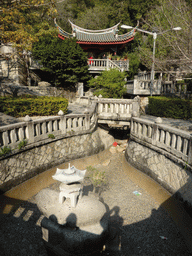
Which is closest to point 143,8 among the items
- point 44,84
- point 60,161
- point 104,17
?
point 104,17

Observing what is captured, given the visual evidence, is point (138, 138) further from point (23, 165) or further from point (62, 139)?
point (23, 165)

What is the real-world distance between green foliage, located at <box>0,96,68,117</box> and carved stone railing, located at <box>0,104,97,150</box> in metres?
2.19

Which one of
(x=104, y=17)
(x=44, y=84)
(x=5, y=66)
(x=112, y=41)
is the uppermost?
(x=104, y=17)

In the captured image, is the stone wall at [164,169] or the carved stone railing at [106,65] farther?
the carved stone railing at [106,65]

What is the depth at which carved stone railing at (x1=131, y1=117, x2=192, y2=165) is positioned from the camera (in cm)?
735

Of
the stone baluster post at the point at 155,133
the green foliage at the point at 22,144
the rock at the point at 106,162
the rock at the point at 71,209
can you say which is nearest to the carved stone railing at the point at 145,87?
the rock at the point at 106,162

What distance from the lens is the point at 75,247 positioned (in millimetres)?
4707

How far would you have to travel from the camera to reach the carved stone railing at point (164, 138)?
7.35 meters

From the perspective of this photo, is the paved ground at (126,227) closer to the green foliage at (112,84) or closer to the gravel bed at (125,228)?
the gravel bed at (125,228)

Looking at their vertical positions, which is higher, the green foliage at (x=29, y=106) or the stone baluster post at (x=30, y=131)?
the green foliage at (x=29, y=106)

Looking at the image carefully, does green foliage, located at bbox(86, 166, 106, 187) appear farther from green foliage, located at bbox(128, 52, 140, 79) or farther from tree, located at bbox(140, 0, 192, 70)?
green foliage, located at bbox(128, 52, 140, 79)

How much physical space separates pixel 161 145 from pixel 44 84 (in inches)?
693

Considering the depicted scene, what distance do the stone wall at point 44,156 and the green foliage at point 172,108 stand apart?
5.40 meters

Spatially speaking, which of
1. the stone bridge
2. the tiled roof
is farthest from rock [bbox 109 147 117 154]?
the tiled roof
